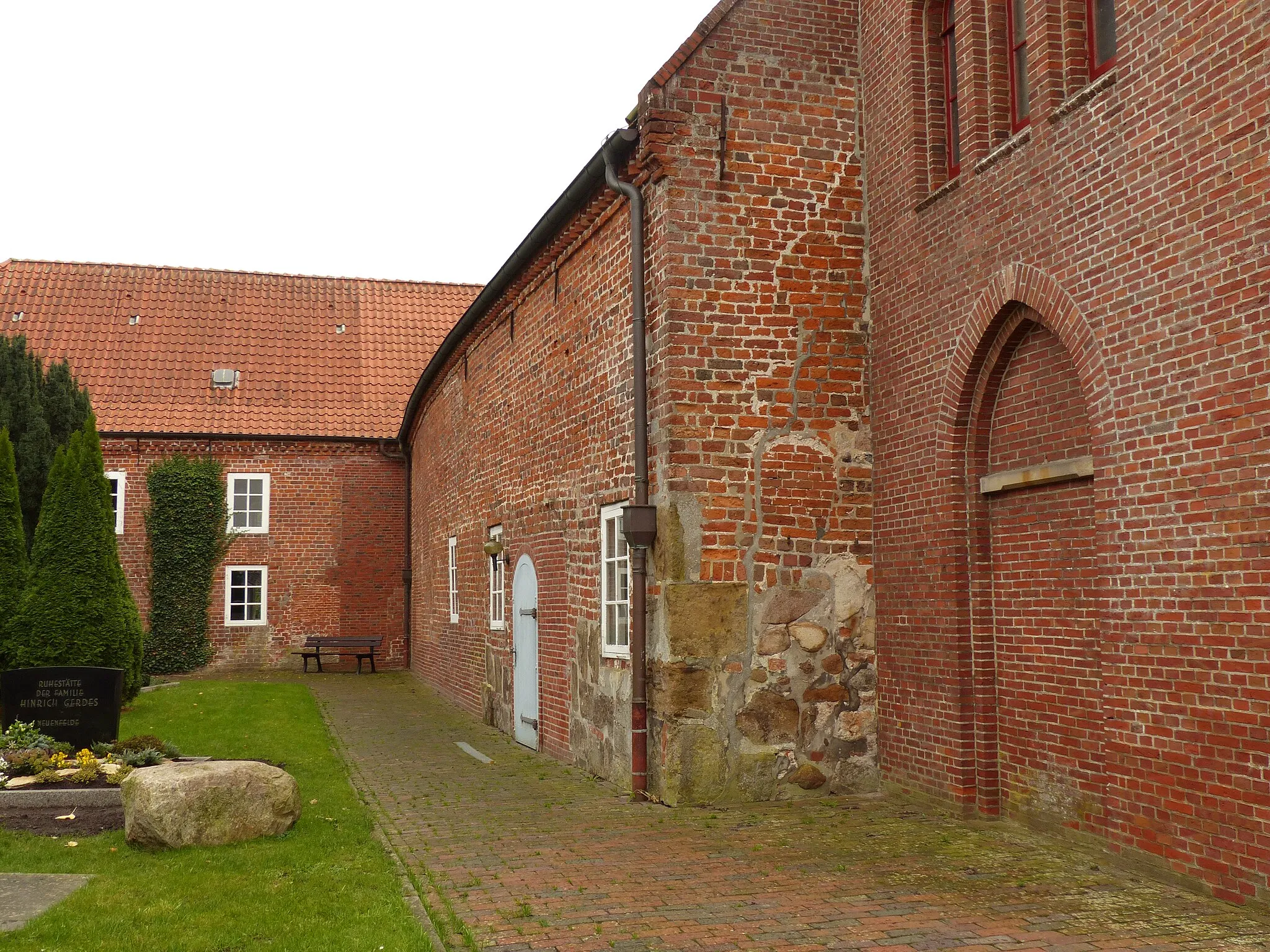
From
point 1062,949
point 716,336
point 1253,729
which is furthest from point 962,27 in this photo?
point 1062,949

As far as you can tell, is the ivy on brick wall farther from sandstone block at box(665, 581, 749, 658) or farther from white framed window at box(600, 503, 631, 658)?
sandstone block at box(665, 581, 749, 658)

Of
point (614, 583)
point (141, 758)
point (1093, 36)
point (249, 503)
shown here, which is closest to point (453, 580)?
point (249, 503)

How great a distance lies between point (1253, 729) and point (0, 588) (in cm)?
1364

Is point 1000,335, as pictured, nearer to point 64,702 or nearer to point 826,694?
point 826,694

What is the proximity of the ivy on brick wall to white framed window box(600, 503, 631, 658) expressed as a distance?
1562 centimetres

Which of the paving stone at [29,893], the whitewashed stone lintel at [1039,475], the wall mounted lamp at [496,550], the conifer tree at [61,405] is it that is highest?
the conifer tree at [61,405]

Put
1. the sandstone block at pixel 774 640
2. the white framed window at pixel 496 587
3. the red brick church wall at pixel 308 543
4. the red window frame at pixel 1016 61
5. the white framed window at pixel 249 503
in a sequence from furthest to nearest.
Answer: the white framed window at pixel 249 503 → the red brick church wall at pixel 308 543 → the white framed window at pixel 496 587 → the sandstone block at pixel 774 640 → the red window frame at pixel 1016 61

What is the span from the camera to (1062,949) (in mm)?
Answer: 5359

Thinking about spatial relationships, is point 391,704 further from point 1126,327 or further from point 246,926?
point 1126,327

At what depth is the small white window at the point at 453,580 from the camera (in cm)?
1831

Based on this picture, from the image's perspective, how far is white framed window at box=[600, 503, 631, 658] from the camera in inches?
403

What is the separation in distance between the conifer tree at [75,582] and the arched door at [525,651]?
4966 mm

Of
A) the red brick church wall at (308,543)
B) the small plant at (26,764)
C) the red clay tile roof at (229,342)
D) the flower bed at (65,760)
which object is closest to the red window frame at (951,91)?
the flower bed at (65,760)

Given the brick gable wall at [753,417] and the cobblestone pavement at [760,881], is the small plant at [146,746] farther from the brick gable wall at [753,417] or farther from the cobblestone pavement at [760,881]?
the brick gable wall at [753,417]
